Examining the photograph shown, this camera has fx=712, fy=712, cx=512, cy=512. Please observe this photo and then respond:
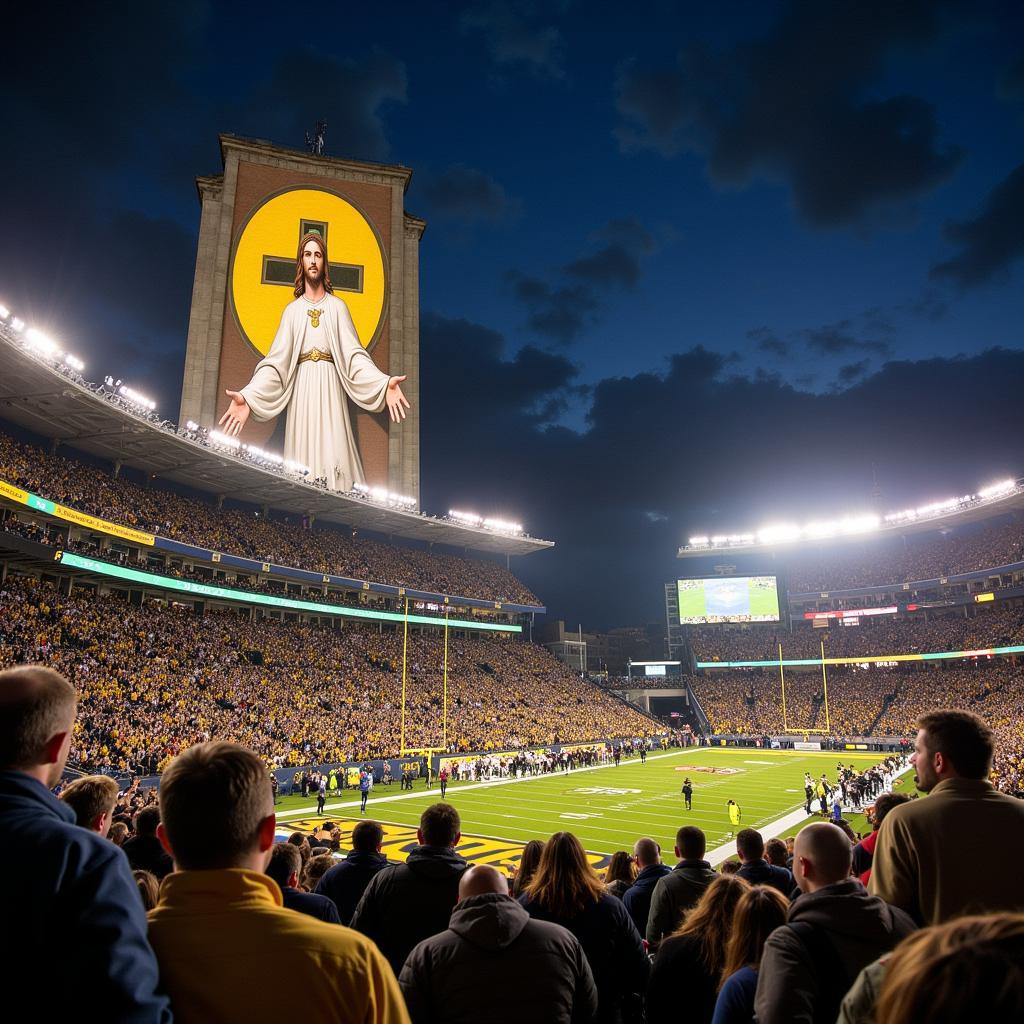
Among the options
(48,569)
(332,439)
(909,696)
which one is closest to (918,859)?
(48,569)

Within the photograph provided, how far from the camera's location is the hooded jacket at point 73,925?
1553 mm

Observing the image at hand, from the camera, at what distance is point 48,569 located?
113 feet

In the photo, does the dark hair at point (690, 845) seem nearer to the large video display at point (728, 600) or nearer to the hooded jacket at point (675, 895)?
the hooded jacket at point (675, 895)

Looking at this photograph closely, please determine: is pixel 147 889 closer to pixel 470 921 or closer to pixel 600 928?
pixel 470 921

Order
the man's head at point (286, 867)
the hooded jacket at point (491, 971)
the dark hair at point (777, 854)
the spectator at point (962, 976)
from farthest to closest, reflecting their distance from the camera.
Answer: the dark hair at point (777, 854), the man's head at point (286, 867), the hooded jacket at point (491, 971), the spectator at point (962, 976)

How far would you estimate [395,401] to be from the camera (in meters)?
56.6

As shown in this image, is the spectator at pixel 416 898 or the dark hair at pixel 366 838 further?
the dark hair at pixel 366 838

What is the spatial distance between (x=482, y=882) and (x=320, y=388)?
176ft

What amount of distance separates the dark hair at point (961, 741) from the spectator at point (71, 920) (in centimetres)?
331

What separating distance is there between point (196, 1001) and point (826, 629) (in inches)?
3132

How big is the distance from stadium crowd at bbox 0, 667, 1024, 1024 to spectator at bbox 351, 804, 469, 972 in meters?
0.01

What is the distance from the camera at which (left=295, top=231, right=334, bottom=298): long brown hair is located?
180 ft

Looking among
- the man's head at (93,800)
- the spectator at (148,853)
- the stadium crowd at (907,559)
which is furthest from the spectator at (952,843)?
the stadium crowd at (907,559)

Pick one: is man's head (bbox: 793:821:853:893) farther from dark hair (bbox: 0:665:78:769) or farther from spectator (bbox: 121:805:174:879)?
spectator (bbox: 121:805:174:879)
